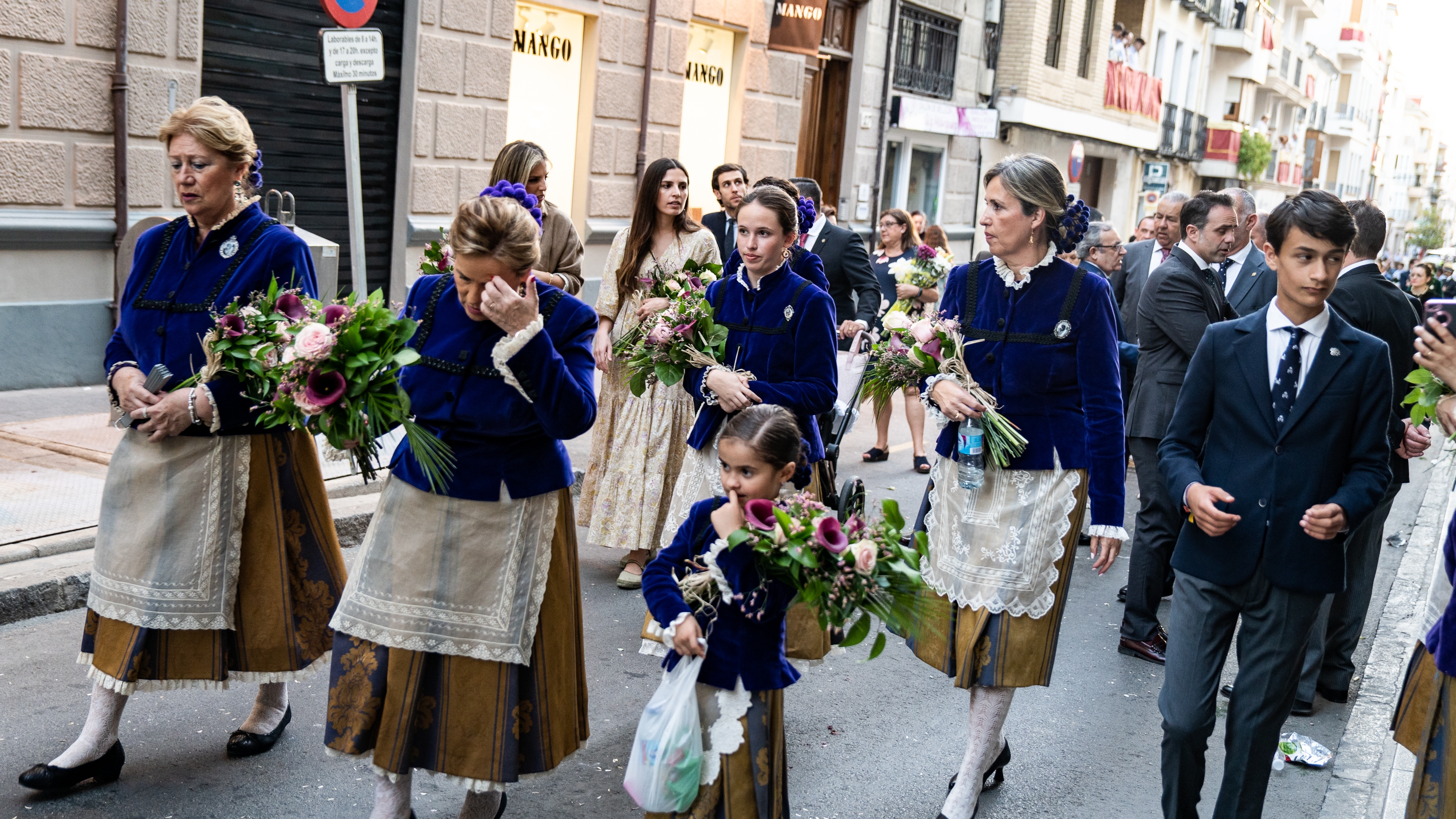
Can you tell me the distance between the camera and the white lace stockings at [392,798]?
12.2 feet

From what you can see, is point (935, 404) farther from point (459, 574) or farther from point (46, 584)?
point (46, 584)

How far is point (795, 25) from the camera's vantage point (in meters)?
17.9

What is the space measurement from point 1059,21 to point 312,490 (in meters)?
27.6

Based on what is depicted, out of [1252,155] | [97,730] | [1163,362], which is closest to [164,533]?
[97,730]

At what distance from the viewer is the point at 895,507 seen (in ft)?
10.2

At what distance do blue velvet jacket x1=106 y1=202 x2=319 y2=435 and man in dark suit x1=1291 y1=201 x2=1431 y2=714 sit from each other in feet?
14.1

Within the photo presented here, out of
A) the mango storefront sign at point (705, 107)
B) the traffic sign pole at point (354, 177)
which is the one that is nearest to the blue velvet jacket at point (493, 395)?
the traffic sign pole at point (354, 177)

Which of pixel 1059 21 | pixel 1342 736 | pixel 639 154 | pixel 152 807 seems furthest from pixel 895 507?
pixel 1059 21

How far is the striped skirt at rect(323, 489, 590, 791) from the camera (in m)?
3.66

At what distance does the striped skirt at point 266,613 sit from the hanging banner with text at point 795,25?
1447 cm

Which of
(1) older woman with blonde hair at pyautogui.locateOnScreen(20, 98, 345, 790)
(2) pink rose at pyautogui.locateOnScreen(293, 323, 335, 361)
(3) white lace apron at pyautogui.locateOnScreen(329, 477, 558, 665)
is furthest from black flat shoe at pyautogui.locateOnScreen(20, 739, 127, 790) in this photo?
(2) pink rose at pyautogui.locateOnScreen(293, 323, 335, 361)

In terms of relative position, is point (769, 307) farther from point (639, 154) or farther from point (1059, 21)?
point (1059, 21)

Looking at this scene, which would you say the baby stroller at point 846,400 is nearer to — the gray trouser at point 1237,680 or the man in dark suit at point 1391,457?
the man in dark suit at point 1391,457

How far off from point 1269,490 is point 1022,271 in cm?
116
